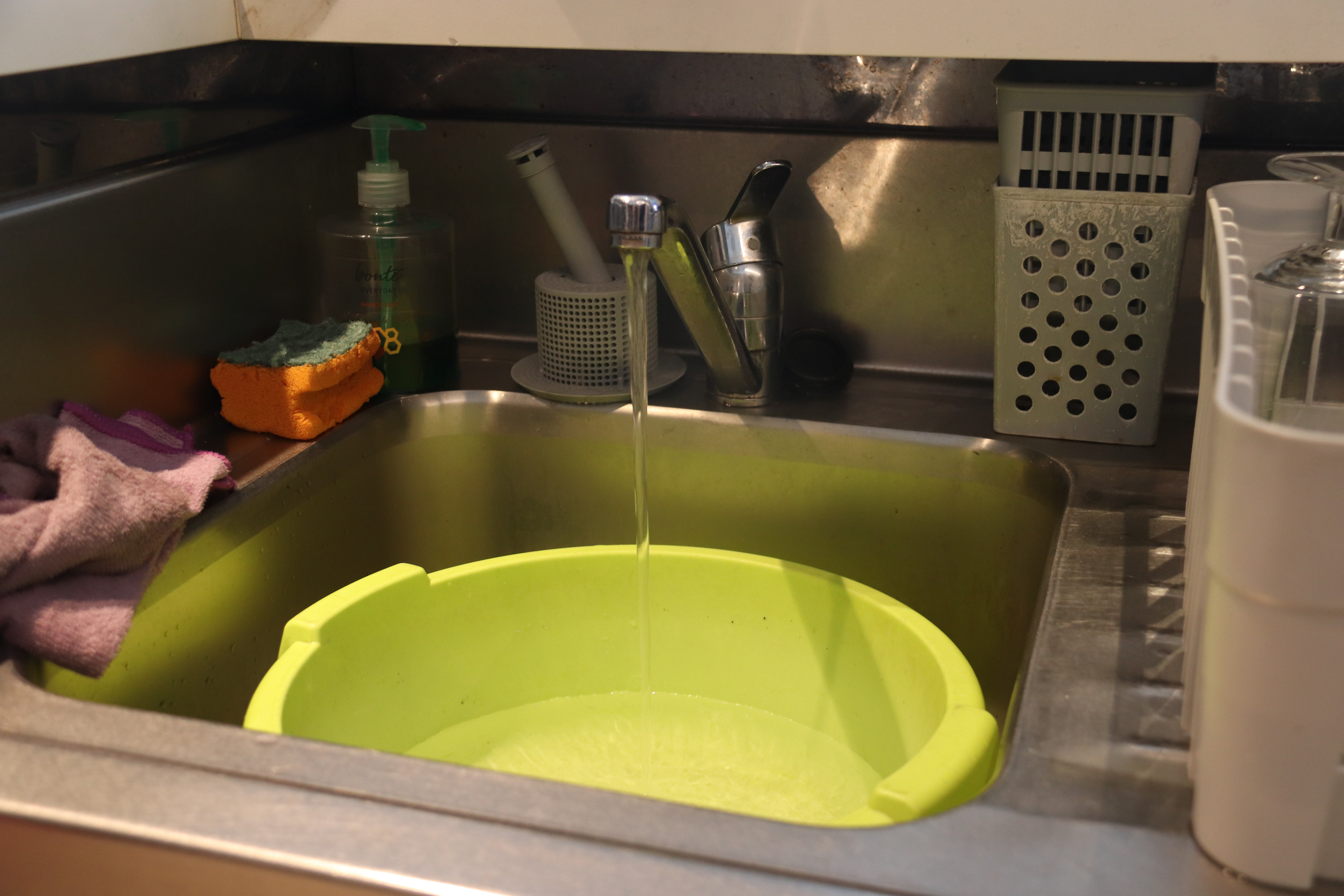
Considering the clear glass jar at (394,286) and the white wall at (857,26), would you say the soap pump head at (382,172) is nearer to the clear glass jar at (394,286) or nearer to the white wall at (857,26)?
the clear glass jar at (394,286)

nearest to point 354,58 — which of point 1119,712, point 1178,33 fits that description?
point 1178,33

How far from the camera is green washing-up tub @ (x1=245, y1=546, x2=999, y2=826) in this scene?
83cm

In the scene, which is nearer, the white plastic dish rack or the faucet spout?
the white plastic dish rack

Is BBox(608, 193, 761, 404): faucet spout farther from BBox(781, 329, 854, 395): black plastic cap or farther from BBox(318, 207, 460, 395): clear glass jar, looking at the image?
BBox(318, 207, 460, 395): clear glass jar

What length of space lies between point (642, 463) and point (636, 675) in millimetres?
208

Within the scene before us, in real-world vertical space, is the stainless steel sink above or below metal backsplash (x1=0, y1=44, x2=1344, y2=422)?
below

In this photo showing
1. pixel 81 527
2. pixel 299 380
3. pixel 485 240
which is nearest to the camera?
pixel 81 527

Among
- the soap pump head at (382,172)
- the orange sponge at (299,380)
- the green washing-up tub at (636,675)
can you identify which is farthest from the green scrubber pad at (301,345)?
the green washing-up tub at (636,675)

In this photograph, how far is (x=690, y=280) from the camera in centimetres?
89

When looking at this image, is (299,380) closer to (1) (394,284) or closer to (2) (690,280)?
(1) (394,284)

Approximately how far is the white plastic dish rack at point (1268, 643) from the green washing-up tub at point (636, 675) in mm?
295

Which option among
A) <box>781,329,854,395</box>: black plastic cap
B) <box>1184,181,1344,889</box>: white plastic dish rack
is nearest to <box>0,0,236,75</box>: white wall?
<box>781,329,854,395</box>: black plastic cap

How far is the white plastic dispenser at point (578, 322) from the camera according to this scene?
1053 millimetres

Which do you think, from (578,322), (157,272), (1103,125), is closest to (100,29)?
(157,272)
